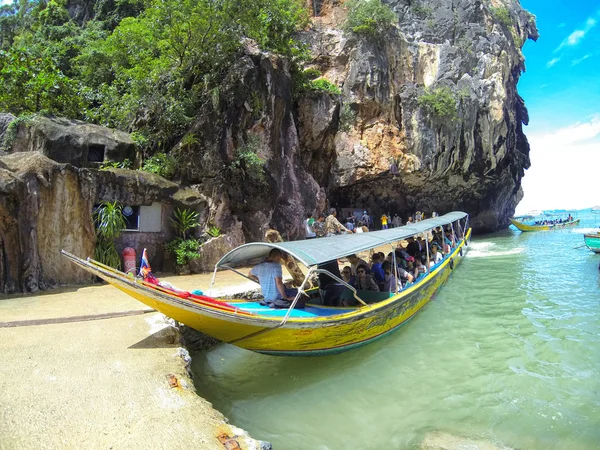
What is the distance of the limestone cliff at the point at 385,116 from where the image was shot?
13242mm

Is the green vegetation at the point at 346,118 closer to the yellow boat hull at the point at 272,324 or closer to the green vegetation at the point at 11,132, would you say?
the green vegetation at the point at 11,132

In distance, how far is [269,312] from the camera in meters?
5.23

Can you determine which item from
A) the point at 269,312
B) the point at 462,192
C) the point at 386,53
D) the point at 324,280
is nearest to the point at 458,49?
the point at 386,53

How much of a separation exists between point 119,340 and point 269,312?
6.79 feet

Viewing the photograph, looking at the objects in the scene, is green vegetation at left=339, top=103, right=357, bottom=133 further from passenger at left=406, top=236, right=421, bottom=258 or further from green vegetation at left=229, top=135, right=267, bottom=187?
passenger at left=406, top=236, right=421, bottom=258

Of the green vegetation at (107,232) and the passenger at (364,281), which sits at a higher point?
the green vegetation at (107,232)

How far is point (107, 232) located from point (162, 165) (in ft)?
10.2

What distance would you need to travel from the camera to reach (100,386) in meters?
3.49

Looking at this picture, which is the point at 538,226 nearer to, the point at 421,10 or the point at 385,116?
the point at 385,116

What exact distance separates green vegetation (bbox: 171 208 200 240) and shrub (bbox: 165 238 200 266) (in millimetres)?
295

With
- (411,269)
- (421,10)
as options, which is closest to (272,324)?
(411,269)

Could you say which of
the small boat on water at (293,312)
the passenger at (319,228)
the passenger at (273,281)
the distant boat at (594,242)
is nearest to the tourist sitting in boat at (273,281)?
the passenger at (273,281)

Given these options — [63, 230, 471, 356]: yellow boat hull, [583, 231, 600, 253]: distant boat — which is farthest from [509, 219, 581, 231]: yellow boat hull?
[63, 230, 471, 356]: yellow boat hull

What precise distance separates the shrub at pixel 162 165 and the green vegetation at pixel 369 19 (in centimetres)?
1717
